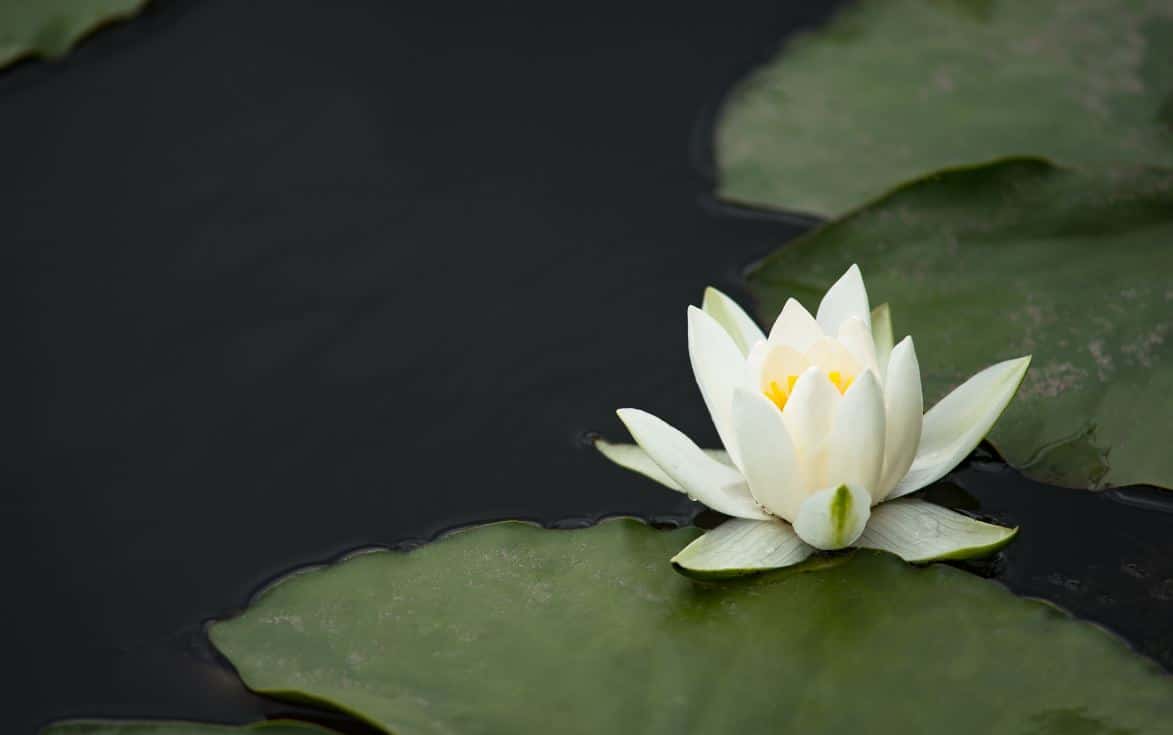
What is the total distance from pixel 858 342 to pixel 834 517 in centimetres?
26

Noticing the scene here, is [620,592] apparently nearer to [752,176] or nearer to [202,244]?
[752,176]

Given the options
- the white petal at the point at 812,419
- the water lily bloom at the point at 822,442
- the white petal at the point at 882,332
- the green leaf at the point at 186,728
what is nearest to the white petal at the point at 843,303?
the water lily bloom at the point at 822,442

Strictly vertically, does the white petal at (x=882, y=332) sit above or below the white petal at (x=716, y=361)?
below

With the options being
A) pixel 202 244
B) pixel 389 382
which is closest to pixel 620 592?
pixel 389 382

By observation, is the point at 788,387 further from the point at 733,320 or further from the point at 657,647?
the point at 657,647

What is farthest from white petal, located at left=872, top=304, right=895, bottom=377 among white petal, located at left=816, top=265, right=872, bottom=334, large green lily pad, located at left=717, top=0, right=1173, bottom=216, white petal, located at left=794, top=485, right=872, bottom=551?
large green lily pad, located at left=717, top=0, right=1173, bottom=216

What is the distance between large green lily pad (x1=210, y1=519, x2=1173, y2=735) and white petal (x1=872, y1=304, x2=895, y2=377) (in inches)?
16.2

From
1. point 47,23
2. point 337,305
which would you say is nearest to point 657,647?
point 337,305

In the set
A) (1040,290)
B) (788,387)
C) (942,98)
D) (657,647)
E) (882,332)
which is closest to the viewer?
(657,647)

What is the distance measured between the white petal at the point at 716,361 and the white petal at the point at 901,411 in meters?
0.23

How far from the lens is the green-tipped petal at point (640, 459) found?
1921 millimetres

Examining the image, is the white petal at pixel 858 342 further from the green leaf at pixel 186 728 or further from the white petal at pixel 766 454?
the green leaf at pixel 186 728

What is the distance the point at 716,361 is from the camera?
1816mm

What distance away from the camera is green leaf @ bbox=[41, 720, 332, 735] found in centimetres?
162
